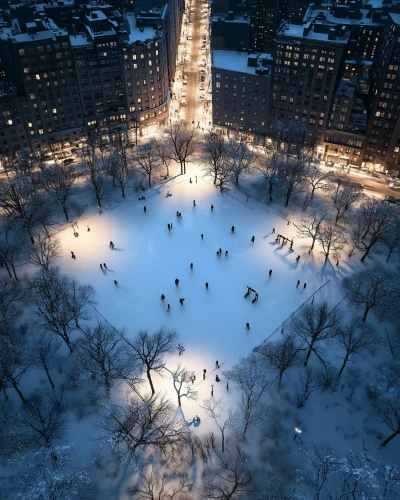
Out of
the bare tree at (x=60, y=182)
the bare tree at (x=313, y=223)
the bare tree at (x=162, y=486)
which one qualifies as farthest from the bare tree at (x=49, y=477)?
the bare tree at (x=313, y=223)

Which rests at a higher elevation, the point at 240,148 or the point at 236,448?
the point at 240,148

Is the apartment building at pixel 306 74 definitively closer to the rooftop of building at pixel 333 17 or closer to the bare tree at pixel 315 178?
the rooftop of building at pixel 333 17

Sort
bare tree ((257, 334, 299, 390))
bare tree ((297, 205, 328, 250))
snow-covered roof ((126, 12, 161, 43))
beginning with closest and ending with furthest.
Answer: bare tree ((257, 334, 299, 390))
bare tree ((297, 205, 328, 250))
snow-covered roof ((126, 12, 161, 43))

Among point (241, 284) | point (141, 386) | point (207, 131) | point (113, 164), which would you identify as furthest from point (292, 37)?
point (141, 386)

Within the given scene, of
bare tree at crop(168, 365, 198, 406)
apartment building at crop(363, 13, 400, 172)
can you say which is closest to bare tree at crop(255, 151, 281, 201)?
apartment building at crop(363, 13, 400, 172)

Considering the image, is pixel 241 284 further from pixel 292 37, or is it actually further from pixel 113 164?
pixel 292 37

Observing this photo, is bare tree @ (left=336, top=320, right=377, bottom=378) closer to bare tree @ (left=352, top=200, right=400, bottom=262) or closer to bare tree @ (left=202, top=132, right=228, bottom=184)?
bare tree @ (left=352, top=200, right=400, bottom=262)

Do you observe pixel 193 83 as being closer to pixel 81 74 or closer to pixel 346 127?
pixel 81 74
